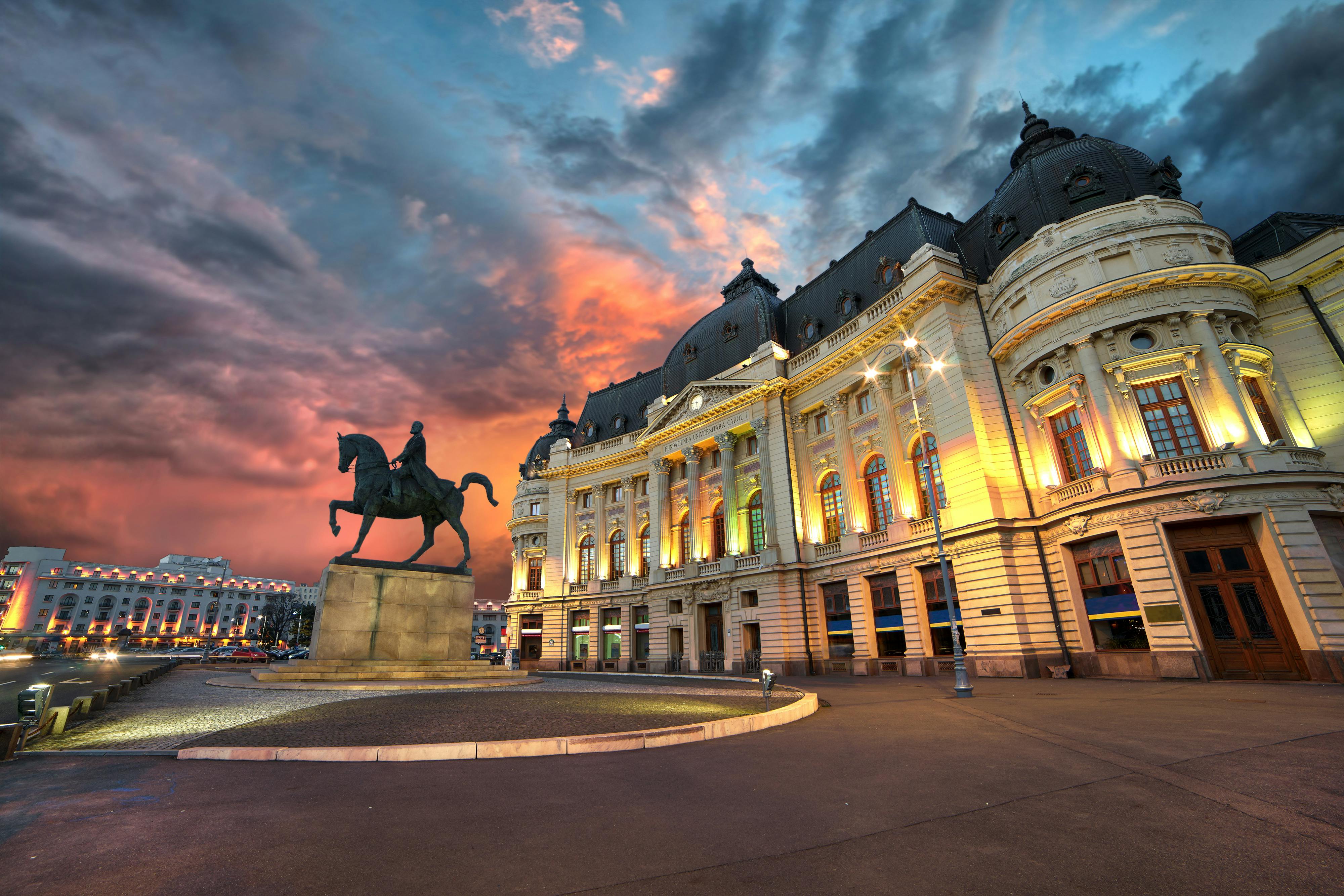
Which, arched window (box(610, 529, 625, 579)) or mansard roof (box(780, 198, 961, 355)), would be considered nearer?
mansard roof (box(780, 198, 961, 355))

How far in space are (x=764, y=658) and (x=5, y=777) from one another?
32.3 m

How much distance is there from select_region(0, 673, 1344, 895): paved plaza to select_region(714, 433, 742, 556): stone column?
30385mm

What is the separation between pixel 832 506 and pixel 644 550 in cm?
1898

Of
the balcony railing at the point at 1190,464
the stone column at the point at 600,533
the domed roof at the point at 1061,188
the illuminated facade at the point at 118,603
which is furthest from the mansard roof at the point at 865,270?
the illuminated facade at the point at 118,603

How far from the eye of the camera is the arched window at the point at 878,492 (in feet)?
104

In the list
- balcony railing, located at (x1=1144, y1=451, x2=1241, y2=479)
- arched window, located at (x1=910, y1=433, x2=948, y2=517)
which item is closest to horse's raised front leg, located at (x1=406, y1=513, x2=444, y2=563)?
arched window, located at (x1=910, y1=433, x2=948, y2=517)

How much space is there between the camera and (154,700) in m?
15.6

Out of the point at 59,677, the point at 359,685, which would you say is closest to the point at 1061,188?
the point at 359,685

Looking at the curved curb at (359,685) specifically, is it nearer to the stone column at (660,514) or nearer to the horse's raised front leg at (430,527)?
the horse's raised front leg at (430,527)

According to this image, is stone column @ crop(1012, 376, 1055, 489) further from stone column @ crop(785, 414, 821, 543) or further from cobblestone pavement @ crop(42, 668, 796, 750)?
cobblestone pavement @ crop(42, 668, 796, 750)

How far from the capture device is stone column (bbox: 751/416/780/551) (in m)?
36.9

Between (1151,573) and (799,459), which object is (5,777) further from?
(799,459)

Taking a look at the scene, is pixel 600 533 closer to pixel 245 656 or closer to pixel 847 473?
pixel 847 473

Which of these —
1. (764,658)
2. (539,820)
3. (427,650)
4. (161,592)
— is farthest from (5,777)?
(161,592)
